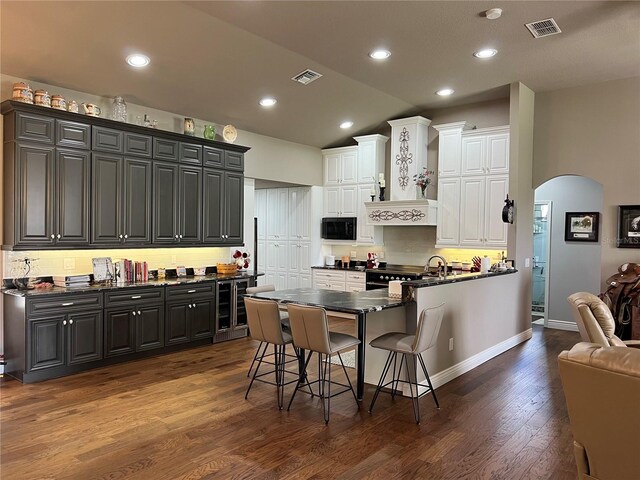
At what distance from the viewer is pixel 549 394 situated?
4.55 metres

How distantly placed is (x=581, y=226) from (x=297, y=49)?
17.5 ft

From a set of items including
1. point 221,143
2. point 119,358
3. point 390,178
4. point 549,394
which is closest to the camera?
point 549,394

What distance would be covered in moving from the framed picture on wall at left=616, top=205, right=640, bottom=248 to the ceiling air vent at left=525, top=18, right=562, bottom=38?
281 cm

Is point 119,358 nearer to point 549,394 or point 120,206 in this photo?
point 120,206

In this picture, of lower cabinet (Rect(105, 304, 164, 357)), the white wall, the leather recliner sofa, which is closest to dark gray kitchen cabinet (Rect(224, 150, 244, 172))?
lower cabinet (Rect(105, 304, 164, 357))

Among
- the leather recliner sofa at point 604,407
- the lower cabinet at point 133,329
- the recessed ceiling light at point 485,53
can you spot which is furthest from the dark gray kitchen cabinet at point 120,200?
the leather recliner sofa at point 604,407

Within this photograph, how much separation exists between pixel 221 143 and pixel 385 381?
3893mm

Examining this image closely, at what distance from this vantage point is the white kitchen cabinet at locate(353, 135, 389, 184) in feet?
27.6

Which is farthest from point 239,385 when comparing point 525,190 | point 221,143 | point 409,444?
point 525,190

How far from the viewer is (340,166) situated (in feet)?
29.0

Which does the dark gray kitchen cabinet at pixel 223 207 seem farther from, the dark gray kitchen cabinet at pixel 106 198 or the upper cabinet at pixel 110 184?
the dark gray kitchen cabinet at pixel 106 198

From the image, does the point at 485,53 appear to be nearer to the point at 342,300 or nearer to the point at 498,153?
the point at 498,153

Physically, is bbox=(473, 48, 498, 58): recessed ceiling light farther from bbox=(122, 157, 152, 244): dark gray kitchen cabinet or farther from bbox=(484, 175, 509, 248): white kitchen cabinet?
bbox=(122, 157, 152, 244): dark gray kitchen cabinet

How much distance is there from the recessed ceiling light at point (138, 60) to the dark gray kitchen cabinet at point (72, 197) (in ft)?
3.52
